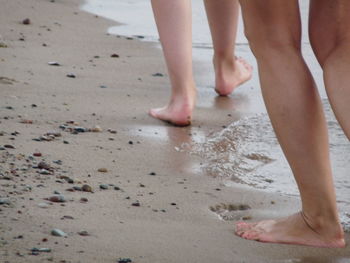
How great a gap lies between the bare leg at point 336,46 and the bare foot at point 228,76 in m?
2.42

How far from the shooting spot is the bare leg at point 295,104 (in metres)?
3.11

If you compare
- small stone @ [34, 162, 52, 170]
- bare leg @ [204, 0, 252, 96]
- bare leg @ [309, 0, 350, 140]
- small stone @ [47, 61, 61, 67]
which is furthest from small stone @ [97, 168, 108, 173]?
small stone @ [47, 61, 61, 67]

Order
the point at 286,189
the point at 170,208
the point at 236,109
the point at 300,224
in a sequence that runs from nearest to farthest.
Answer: the point at 300,224, the point at 170,208, the point at 286,189, the point at 236,109

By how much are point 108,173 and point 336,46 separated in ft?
4.07

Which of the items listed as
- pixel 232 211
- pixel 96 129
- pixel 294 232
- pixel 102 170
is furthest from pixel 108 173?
pixel 294 232

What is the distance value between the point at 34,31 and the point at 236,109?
6.89 ft

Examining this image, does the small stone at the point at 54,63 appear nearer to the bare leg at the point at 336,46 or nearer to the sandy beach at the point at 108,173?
the sandy beach at the point at 108,173

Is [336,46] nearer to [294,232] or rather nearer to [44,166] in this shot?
[294,232]

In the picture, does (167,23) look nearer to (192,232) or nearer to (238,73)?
(238,73)

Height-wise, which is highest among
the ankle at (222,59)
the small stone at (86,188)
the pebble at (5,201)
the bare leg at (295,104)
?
Result: the bare leg at (295,104)

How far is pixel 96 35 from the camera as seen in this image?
7.06m

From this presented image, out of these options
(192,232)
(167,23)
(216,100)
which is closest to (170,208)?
(192,232)

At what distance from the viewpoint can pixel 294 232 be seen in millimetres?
3279

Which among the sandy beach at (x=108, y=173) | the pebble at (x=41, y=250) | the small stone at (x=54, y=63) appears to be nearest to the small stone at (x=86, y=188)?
the sandy beach at (x=108, y=173)
